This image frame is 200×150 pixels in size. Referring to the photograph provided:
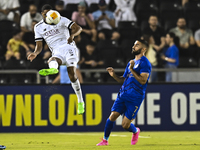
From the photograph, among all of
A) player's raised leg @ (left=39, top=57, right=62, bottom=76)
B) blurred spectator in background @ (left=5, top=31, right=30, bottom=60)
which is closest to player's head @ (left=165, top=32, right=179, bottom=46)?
blurred spectator in background @ (left=5, top=31, right=30, bottom=60)

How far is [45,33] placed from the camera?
10.2m

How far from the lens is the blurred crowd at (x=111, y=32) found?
46.2 ft

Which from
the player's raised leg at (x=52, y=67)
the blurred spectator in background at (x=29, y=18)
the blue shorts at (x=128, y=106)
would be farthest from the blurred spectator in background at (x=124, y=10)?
the blue shorts at (x=128, y=106)

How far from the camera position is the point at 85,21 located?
15359mm

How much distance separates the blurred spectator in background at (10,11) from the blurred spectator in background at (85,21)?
203 centimetres

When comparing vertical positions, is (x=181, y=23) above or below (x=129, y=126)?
above

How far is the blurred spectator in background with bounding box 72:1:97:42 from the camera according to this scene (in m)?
15.2

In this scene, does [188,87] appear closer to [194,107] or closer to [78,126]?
[194,107]

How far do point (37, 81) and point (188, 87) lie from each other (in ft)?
14.1

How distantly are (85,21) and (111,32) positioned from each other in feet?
3.17

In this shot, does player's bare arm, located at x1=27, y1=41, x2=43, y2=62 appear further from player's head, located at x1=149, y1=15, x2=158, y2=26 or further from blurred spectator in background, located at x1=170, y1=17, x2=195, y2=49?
blurred spectator in background, located at x1=170, y1=17, x2=195, y2=49

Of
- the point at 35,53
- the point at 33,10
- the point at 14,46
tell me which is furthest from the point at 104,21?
the point at 35,53

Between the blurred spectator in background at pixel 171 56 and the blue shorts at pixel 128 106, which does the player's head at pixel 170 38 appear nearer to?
the blurred spectator in background at pixel 171 56

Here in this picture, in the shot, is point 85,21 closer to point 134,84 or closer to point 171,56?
point 171,56
